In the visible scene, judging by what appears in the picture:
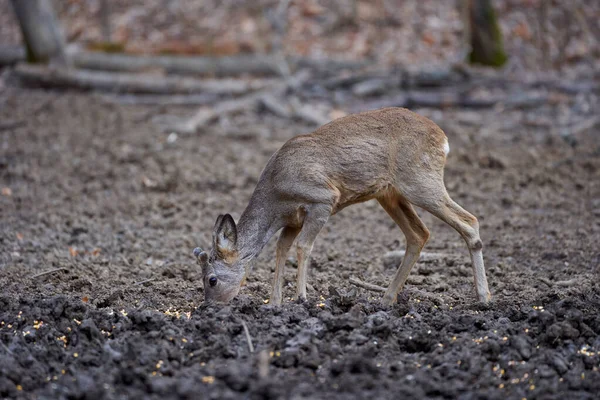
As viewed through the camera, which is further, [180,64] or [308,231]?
[180,64]

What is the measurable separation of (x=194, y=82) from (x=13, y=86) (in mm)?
3808

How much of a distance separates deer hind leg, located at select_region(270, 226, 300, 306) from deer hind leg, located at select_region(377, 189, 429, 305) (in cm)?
84

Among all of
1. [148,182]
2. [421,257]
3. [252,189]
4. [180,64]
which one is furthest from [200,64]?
[421,257]

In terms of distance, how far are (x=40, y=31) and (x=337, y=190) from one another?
11687 millimetres

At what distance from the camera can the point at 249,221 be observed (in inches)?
254

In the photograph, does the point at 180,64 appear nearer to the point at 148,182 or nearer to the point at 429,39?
the point at 429,39

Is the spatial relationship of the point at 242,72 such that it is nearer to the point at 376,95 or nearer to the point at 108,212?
the point at 376,95

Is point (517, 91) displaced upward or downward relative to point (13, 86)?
downward

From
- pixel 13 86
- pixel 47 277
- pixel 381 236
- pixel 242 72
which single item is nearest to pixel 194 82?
pixel 242 72

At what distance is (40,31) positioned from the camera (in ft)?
51.7

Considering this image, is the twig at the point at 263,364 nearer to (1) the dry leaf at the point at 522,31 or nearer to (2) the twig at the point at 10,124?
(2) the twig at the point at 10,124

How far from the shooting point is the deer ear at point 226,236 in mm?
6367

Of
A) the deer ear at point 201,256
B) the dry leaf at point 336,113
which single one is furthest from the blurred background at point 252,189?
the deer ear at point 201,256

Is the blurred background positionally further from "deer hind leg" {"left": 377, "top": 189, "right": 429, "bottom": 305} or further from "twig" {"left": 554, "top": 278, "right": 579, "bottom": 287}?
"deer hind leg" {"left": 377, "top": 189, "right": 429, "bottom": 305}
